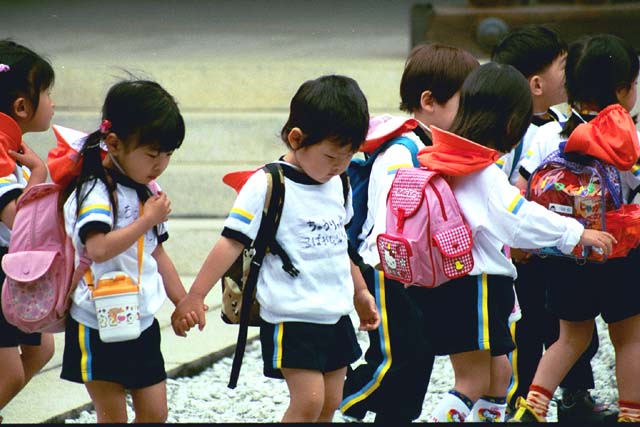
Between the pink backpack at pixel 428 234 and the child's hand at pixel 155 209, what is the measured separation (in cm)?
71

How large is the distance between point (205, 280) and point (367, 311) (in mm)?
567

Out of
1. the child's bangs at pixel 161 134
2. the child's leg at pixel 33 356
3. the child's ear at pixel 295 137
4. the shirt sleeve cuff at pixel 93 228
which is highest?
the child's bangs at pixel 161 134

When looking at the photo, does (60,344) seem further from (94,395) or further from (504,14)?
(504,14)

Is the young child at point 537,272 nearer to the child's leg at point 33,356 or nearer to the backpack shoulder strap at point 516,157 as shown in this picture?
the backpack shoulder strap at point 516,157

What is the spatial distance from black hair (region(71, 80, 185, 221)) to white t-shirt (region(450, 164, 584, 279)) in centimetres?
88

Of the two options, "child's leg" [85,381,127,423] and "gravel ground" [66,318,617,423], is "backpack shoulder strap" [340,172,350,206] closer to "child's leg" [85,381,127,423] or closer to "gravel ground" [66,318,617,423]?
"child's leg" [85,381,127,423]

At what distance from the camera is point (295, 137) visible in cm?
314

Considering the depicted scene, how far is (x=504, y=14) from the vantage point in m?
8.09

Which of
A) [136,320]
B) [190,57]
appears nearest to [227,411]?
[136,320]

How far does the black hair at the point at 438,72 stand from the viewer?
11.9ft

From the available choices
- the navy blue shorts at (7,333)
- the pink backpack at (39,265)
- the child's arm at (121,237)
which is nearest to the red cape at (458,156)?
the child's arm at (121,237)

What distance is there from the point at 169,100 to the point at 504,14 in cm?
542

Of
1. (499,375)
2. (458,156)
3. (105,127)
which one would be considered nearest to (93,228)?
(105,127)

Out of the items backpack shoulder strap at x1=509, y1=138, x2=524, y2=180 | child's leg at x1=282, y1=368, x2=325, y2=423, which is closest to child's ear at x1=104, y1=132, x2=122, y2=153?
child's leg at x1=282, y1=368, x2=325, y2=423
